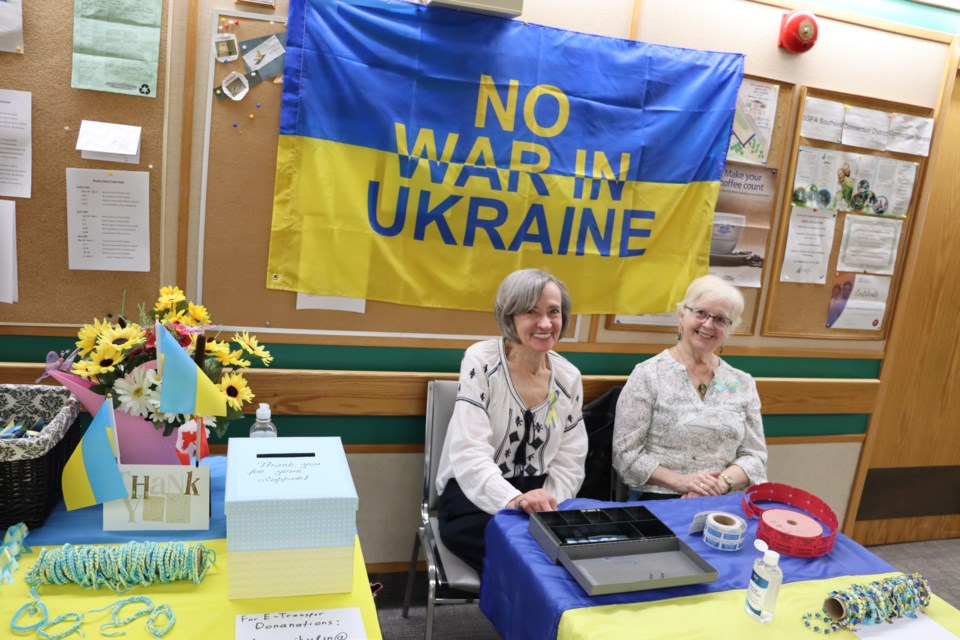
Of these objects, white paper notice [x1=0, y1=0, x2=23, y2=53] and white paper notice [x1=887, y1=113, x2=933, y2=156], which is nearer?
white paper notice [x1=0, y1=0, x2=23, y2=53]

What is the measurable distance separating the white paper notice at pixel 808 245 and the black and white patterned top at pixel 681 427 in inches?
32.0

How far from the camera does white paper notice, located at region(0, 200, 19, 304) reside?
2.02 m

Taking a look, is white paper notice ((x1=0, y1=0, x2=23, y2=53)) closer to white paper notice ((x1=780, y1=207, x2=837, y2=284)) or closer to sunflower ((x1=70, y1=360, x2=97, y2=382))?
sunflower ((x1=70, y1=360, x2=97, y2=382))

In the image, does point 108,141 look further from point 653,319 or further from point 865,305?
point 865,305

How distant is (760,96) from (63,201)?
2.53 metres

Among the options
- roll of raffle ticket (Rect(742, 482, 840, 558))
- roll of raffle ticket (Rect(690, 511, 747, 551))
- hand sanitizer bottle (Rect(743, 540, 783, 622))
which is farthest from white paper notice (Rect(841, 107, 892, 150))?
hand sanitizer bottle (Rect(743, 540, 783, 622))

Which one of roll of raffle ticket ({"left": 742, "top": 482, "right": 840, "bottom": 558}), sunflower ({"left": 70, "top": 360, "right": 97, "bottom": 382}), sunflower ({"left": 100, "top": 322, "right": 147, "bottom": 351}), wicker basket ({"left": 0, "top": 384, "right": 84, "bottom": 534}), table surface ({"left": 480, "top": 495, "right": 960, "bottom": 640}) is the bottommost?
table surface ({"left": 480, "top": 495, "right": 960, "bottom": 640})

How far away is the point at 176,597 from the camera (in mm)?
1199

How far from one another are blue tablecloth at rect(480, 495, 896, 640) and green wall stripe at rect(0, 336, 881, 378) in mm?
921

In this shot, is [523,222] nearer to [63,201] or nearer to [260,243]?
[260,243]

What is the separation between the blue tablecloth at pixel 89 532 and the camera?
1.33 m

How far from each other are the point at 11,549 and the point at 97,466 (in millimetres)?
195

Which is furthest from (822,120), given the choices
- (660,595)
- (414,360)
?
(660,595)

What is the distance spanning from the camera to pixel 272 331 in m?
2.33
